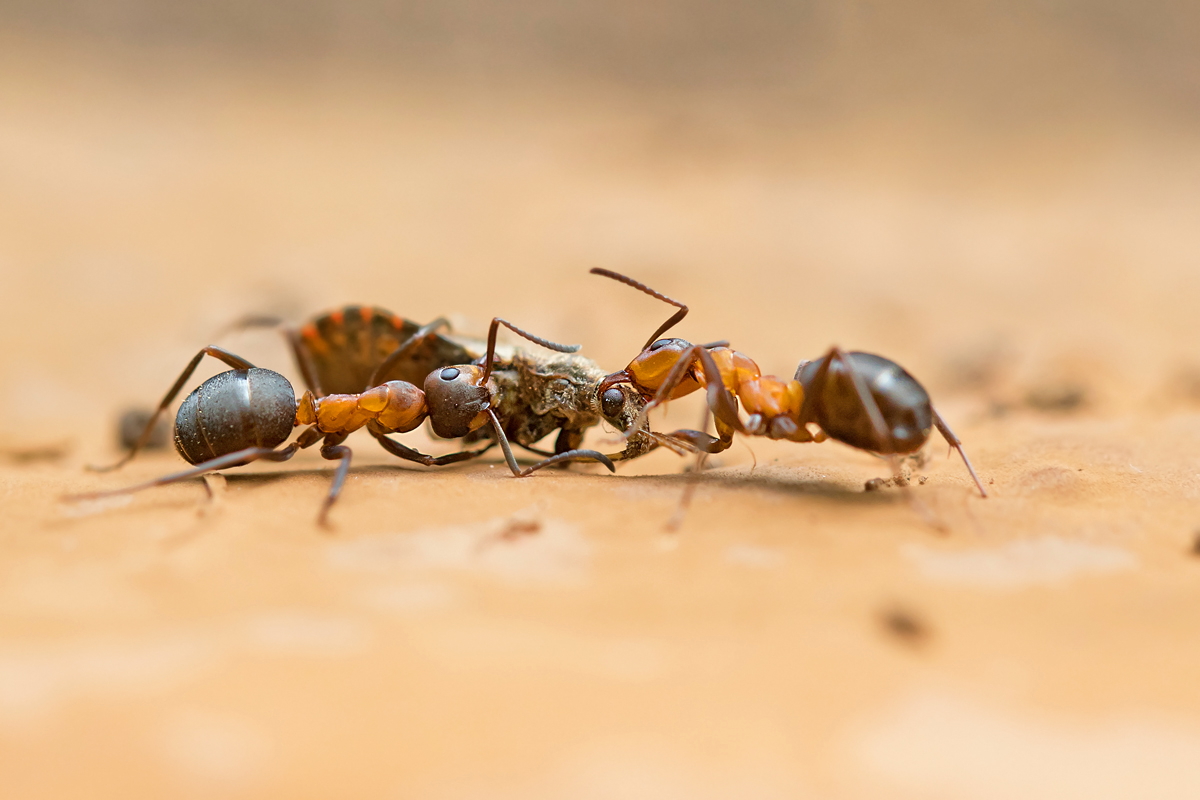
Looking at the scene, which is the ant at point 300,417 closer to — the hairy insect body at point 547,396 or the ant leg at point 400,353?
the ant leg at point 400,353

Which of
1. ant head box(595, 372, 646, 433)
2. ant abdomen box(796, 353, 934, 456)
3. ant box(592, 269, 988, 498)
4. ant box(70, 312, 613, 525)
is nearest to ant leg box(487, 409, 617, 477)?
ant box(70, 312, 613, 525)

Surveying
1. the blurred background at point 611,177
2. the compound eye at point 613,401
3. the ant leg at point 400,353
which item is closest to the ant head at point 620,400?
the compound eye at point 613,401

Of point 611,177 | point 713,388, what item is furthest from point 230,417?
point 611,177

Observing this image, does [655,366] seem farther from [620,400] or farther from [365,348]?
[365,348]

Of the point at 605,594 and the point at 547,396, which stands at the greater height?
the point at 547,396

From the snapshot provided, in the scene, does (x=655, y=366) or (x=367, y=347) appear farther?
(x=367, y=347)

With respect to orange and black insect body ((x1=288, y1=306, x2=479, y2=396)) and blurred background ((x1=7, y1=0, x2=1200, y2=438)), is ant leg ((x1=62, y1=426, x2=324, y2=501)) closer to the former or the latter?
orange and black insect body ((x1=288, y1=306, x2=479, y2=396))
